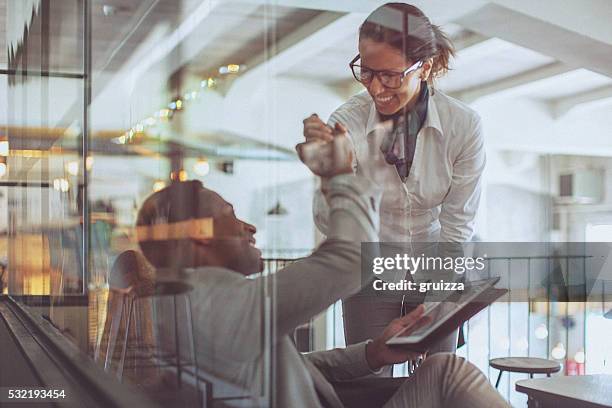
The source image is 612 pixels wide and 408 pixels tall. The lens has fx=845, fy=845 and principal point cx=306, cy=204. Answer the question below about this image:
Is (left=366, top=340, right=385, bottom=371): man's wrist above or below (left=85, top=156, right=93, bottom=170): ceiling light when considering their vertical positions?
below

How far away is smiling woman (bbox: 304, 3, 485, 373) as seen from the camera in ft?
8.47

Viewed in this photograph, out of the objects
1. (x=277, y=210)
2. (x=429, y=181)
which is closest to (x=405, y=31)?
(x=429, y=181)

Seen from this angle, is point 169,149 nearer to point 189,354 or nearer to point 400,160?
point 189,354

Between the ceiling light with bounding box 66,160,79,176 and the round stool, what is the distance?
1976 millimetres

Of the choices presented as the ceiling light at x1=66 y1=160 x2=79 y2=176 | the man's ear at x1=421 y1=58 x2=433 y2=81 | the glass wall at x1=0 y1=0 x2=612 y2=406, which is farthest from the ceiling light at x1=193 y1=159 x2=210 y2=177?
the man's ear at x1=421 y1=58 x2=433 y2=81

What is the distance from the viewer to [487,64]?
3.17 meters

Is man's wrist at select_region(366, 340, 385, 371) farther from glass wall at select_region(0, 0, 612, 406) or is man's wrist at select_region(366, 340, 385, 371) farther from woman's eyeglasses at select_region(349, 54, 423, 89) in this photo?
woman's eyeglasses at select_region(349, 54, 423, 89)

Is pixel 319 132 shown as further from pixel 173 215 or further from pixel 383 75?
pixel 383 75

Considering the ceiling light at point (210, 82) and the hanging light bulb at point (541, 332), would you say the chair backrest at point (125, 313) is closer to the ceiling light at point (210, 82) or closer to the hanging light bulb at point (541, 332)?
the ceiling light at point (210, 82)

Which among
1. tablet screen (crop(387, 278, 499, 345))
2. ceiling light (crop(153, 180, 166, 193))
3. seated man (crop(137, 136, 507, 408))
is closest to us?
Result: seated man (crop(137, 136, 507, 408))

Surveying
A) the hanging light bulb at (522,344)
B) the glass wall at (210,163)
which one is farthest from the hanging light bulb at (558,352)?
the hanging light bulb at (522,344)

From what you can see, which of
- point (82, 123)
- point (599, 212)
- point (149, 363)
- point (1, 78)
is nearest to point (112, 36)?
point (82, 123)

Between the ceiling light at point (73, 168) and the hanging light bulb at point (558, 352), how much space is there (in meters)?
2.35

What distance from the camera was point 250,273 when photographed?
110 centimetres
